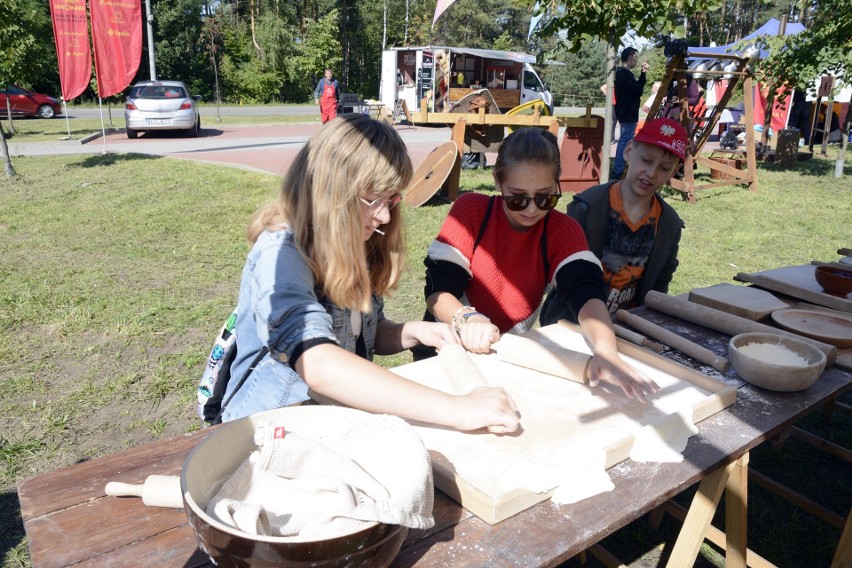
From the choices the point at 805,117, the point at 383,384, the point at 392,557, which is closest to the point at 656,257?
the point at 383,384

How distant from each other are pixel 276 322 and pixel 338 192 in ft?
1.15

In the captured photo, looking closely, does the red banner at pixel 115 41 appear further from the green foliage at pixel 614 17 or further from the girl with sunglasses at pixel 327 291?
the girl with sunglasses at pixel 327 291

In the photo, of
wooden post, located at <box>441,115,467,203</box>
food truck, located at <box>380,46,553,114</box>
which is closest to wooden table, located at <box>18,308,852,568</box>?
wooden post, located at <box>441,115,467,203</box>

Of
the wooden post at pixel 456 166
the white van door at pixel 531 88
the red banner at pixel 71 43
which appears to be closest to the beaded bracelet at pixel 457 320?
the wooden post at pixel 456 166

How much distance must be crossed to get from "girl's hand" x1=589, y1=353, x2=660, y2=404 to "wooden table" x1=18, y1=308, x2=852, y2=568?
0.16 m

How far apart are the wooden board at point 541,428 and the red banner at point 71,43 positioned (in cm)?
951

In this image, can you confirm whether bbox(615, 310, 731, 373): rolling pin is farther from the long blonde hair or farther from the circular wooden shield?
the circular wooden shield

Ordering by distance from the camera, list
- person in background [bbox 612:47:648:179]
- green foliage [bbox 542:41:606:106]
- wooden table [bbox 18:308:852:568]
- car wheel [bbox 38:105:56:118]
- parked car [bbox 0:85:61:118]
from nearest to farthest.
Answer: wooden table [bbox 18:308:852:568]
person in background [bbox 612:47:648:179]
parked car [bbox 0:85:61:118]
car wheel [bbox 38:105:56:118]
green foliage [bbox 542:41:606:106]

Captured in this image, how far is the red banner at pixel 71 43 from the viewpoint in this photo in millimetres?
8969

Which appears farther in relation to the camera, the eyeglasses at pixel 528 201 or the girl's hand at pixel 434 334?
the eyeglasses at pixel 528 201

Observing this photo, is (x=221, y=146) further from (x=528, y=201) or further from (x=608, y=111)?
(x=528, y=201)

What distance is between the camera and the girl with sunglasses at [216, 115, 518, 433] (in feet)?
4.31

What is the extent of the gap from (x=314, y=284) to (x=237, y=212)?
6297 millimetres

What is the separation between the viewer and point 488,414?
1.27 m
